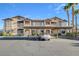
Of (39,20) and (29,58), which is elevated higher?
(39,20)

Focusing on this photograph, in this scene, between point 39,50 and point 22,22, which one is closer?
point 39,50

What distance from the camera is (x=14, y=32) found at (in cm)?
4366

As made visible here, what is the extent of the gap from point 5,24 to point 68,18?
46.0 feet

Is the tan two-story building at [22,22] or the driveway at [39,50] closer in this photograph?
the driveway at [39,50]

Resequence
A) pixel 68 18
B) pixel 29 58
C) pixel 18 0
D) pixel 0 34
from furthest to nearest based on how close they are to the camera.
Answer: pixel 68 18, pixel 0 34, pixel 18 0, pixel 29 58

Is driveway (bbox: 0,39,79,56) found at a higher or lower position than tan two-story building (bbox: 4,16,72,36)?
lower

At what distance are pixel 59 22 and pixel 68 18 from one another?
297cm

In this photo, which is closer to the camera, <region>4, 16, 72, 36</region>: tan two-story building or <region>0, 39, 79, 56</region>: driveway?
<region>0, 39, 79, 56</region>: driveway

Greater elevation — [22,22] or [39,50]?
[22,22]

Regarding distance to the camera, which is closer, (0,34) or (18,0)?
(18,0)

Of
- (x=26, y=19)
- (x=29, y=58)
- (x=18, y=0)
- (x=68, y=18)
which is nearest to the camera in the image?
(x=29, y=58)

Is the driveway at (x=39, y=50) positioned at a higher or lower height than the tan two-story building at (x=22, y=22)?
lower

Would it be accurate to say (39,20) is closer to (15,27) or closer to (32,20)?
(32,20)

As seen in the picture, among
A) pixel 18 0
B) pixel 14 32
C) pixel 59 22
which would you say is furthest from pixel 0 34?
pixel 18 0
